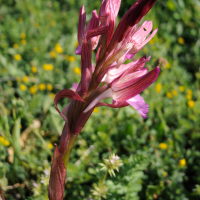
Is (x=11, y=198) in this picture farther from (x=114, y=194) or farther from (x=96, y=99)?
(x=96, y=99)

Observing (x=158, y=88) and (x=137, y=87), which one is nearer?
(x=137, y=87)

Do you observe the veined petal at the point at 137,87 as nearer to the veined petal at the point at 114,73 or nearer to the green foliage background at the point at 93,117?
the veined petal at the point at 114,73

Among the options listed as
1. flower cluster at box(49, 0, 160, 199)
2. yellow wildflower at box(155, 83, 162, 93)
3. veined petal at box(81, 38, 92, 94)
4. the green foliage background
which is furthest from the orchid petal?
yellow wildflower at box(155, 83, 162, 93)

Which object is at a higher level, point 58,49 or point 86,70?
point 86,70

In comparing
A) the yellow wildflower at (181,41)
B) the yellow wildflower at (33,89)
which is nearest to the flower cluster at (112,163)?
the yellow wildflower at (33,89)

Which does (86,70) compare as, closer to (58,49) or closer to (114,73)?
(114,73)

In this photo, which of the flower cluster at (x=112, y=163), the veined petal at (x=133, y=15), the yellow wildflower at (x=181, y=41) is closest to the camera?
the veined petal at (x=133, y=15)

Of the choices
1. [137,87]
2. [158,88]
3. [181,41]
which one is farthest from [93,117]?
[181,41]

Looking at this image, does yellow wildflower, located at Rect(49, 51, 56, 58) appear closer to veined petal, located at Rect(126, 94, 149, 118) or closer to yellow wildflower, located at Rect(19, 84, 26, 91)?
yellow wildflower, located at Rect(19, 84, 26, 91)
